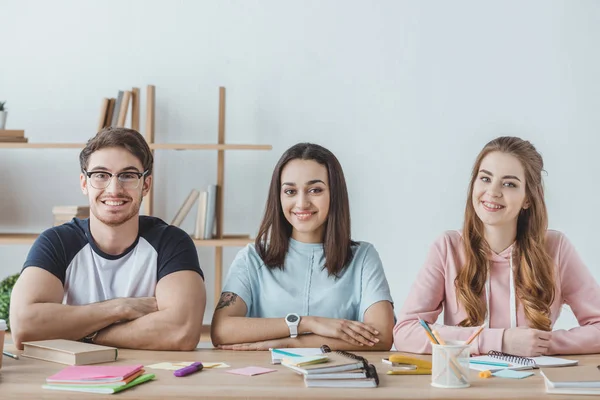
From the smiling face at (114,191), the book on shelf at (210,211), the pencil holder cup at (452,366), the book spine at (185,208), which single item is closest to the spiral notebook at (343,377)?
the pencil holder cup at (452,366)

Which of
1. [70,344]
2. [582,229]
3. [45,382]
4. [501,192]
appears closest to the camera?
[45,382]

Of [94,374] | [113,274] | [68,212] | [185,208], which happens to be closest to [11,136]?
[68,212]

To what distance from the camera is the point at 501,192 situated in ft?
7.54

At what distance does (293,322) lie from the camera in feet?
7.38

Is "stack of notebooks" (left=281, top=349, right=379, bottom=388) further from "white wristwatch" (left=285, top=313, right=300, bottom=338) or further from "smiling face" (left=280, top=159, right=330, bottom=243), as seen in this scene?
"smiling face" (left=280, top=159, right=330, bottom=243)

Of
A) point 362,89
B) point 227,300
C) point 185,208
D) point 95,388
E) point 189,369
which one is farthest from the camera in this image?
point 362,89

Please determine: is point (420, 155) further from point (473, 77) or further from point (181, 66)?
point (181, 66)

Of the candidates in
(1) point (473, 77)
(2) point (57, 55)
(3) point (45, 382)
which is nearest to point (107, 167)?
(3) point (45, 382)

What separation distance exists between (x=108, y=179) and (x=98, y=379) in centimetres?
82

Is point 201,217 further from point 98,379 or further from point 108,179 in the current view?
point 98,379

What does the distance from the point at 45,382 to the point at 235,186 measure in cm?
239

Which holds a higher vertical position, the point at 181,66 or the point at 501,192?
the point at 181,66

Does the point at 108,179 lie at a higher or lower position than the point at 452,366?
higher

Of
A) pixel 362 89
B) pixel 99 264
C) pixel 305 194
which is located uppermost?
pixel 362 89
